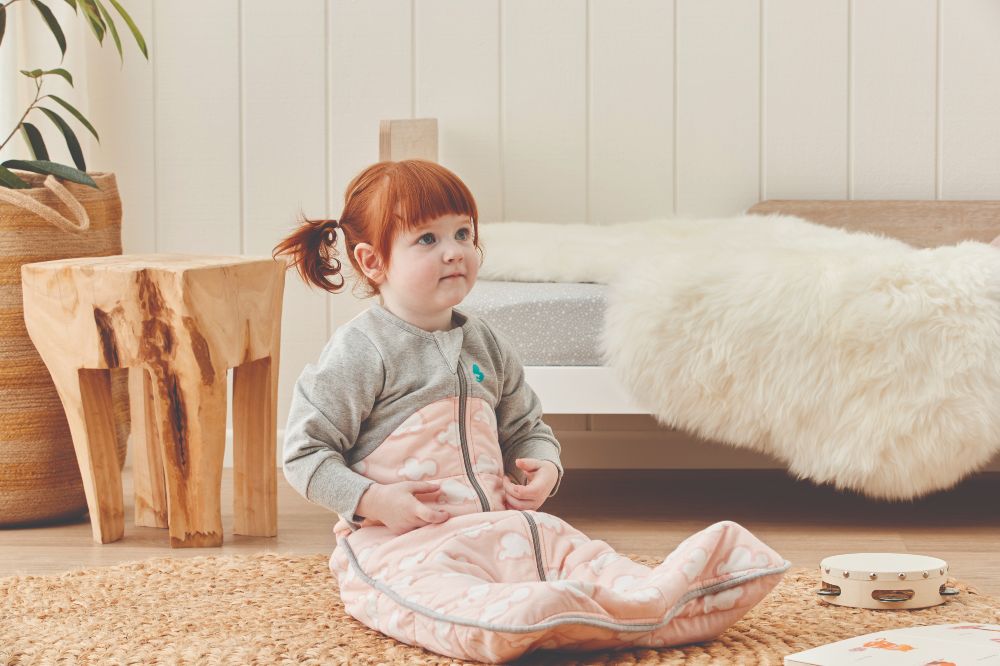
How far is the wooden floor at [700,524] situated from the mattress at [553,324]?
262 millimetres

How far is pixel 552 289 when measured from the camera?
181 cm

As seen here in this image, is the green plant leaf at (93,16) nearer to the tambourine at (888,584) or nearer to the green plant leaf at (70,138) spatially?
the green plant leaf at (70,138)

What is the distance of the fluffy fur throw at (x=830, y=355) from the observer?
1597mm

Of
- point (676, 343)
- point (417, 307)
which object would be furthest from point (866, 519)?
point (417, 307)

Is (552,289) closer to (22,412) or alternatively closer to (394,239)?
(394,239)

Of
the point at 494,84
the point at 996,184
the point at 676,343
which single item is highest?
the point at 494,84

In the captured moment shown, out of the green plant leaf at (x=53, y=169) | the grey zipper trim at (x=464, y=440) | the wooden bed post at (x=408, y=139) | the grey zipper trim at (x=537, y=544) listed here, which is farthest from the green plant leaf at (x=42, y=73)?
the grey zipper trim at (x=537, y=544)

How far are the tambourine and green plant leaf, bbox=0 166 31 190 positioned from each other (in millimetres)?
1303

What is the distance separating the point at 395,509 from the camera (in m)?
1.15

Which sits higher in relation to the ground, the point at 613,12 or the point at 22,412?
the point at 613,12

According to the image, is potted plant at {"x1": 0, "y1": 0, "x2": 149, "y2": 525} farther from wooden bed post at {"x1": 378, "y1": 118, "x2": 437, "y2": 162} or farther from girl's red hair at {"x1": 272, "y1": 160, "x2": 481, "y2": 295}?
girl's red hair at {"x1": 272, "y1": 160, "x2": 481, "y2": 295}

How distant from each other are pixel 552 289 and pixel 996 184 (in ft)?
3.33

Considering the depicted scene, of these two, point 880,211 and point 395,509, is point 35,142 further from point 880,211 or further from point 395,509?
point 880,211

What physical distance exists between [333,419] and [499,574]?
0.76ft
